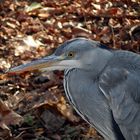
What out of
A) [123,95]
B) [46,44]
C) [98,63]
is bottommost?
[46,44]

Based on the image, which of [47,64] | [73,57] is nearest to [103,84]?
[73,57]

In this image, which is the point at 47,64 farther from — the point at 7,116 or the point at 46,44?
the point at 46,44

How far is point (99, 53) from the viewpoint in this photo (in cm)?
321

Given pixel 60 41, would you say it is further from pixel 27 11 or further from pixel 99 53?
pixel 99 53

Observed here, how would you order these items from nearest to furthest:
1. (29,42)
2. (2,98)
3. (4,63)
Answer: (2,98) < (4,63) < (29,42)

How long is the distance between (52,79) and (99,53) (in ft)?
4.11

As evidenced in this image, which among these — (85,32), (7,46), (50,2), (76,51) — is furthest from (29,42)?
(76,51)

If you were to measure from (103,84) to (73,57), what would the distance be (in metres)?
0.24

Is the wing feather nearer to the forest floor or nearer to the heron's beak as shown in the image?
the heron's beak

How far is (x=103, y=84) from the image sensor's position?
3.19 meters

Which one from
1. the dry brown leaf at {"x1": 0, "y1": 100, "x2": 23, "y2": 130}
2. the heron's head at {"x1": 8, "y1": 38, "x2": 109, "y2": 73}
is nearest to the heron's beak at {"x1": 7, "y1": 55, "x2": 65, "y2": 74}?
the heron's head at {"x1": 8, "y1": 38, "x2": 109, "y2": 73}

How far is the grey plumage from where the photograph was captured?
316 centimetres

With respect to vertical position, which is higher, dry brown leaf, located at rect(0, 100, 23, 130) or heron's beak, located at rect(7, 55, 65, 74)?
heron's beak, located at rect(7, 55, 65, 74)

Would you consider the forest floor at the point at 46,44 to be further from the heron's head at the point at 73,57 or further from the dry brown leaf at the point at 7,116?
the heron's head at the point at 73,57
